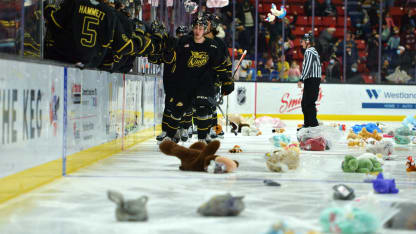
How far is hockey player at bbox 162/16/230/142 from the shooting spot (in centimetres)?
603

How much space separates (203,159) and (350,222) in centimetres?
206

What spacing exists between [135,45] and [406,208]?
115 inches

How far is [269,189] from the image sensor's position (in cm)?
355

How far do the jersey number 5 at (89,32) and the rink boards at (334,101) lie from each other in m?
7.17

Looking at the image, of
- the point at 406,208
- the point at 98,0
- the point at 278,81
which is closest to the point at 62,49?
the point at 98,0

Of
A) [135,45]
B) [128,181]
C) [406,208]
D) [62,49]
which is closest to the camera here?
[406,208]

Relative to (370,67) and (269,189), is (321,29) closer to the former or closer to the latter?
(370,67)

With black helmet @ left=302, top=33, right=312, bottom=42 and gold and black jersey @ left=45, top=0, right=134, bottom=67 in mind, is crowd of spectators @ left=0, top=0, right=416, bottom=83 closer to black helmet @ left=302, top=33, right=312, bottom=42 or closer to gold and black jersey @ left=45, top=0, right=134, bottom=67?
black helmet @ left=302, top=33, right=312, bottom=42

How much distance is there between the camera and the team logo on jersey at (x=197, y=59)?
19.8 ft

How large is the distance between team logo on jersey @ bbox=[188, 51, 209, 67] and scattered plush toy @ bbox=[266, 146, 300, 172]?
5.75 ft

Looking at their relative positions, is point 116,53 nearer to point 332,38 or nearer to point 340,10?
point 332,38

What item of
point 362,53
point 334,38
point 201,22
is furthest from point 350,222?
point 334,38

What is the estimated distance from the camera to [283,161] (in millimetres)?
4469

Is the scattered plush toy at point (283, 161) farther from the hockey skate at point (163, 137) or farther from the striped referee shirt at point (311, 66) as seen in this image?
the striped referee shirt at point (311, 66)
